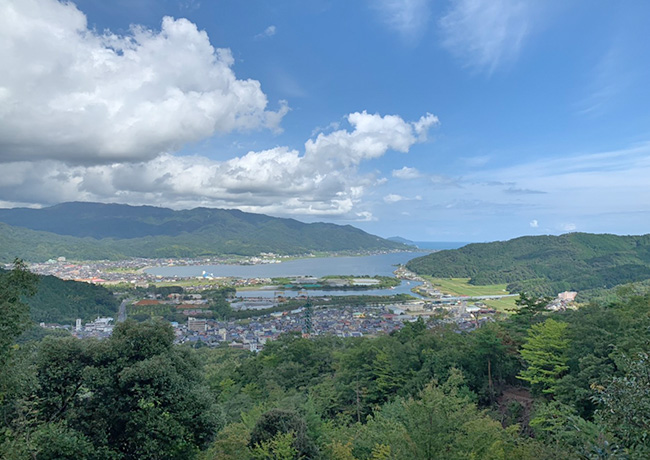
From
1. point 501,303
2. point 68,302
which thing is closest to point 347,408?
point 501,303

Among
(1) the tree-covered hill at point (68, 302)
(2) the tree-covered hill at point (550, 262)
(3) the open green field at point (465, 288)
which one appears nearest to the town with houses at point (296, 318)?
(1) the tree-covered hill at point (68, 302)

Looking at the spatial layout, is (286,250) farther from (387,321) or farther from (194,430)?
(194,430)

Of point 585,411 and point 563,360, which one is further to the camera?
point 563,360

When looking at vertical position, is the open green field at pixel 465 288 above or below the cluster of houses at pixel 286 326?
above

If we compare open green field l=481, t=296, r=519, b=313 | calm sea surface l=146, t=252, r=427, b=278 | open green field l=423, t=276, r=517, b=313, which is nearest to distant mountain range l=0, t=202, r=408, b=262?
calm sea surface l=146, t=252, r=427, b=278

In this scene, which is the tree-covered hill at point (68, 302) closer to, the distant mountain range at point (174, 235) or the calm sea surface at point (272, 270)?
the calm sea surface at point (272, 270)

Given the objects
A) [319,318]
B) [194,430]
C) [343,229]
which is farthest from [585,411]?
[343,229]

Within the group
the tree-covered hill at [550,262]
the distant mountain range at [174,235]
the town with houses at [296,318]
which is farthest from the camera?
the distant mountain range at [174,235]
